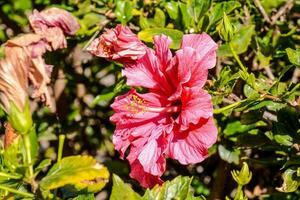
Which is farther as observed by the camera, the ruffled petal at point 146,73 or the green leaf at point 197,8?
the green leaf at point 197,8

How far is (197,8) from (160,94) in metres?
0.35

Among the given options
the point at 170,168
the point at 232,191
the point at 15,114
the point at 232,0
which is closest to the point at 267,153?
the point at 232,191

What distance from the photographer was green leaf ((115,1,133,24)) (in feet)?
5.76

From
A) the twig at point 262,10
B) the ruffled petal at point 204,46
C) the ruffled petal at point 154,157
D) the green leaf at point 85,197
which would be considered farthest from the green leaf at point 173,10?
the green leaf at point 85,197

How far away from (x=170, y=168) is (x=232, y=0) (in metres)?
0.86

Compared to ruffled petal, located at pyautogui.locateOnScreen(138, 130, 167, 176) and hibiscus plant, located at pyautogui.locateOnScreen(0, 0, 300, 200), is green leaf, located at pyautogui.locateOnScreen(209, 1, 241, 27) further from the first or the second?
ruffled petal, located at pyautogui.locateOnScreen(138, 130, 167, 176)

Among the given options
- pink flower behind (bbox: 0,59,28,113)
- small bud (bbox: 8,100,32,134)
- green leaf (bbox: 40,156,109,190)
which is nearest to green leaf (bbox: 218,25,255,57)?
pink flower behind (bbox: 0,59,28,113)

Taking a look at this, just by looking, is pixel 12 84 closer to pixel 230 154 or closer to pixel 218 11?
pixel 218 11

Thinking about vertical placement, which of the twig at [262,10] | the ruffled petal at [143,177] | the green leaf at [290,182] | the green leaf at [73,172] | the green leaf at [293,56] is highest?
the green leaf at [73,172]

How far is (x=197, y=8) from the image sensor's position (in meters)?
1.61

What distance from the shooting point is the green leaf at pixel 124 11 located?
1756 millimetres

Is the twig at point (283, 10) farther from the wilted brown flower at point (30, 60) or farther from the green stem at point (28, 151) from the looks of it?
the green stem at point (28, 151)

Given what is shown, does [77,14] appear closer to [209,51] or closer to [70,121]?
[70,121]

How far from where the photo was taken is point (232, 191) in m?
2.26
